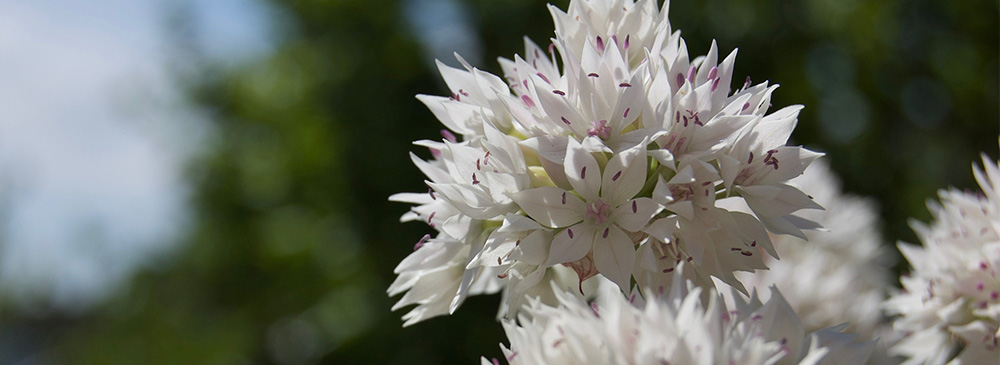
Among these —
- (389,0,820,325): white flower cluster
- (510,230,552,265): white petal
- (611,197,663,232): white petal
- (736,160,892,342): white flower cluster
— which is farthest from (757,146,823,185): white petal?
(736,160,892,342): white flower cluster

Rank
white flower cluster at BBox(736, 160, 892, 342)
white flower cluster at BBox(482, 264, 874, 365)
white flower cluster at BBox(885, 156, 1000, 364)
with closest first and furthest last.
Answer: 1. white flower cluster at BBox(482, 264, 874, 365)
2. white flower cluster at BBox(885, 156, 1000, 364)
3. white flower cluster at BBox(736, 160, 892, 342)

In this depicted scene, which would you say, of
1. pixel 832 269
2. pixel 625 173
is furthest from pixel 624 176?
pixel 832 269

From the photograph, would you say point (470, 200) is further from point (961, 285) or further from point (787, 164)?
point (961, 285)

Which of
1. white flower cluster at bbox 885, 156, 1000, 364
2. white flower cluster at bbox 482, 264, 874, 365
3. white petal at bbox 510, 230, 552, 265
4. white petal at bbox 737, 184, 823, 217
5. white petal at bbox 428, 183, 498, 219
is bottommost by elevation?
white flower cluster at bbox 885, 156, 1000, 364

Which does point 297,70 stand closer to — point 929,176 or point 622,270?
point 929,176

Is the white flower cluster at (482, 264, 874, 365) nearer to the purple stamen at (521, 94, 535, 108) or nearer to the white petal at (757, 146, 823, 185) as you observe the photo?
the white petal at (757, 146, 823, 185)

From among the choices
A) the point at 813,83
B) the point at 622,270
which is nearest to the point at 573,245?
the point at 622,270

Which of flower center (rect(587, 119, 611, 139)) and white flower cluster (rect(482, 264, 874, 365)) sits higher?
flower center (rect(587, 119, 611, 139))

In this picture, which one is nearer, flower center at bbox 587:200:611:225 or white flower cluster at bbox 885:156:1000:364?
flower center at bbox 587:200:611:225
